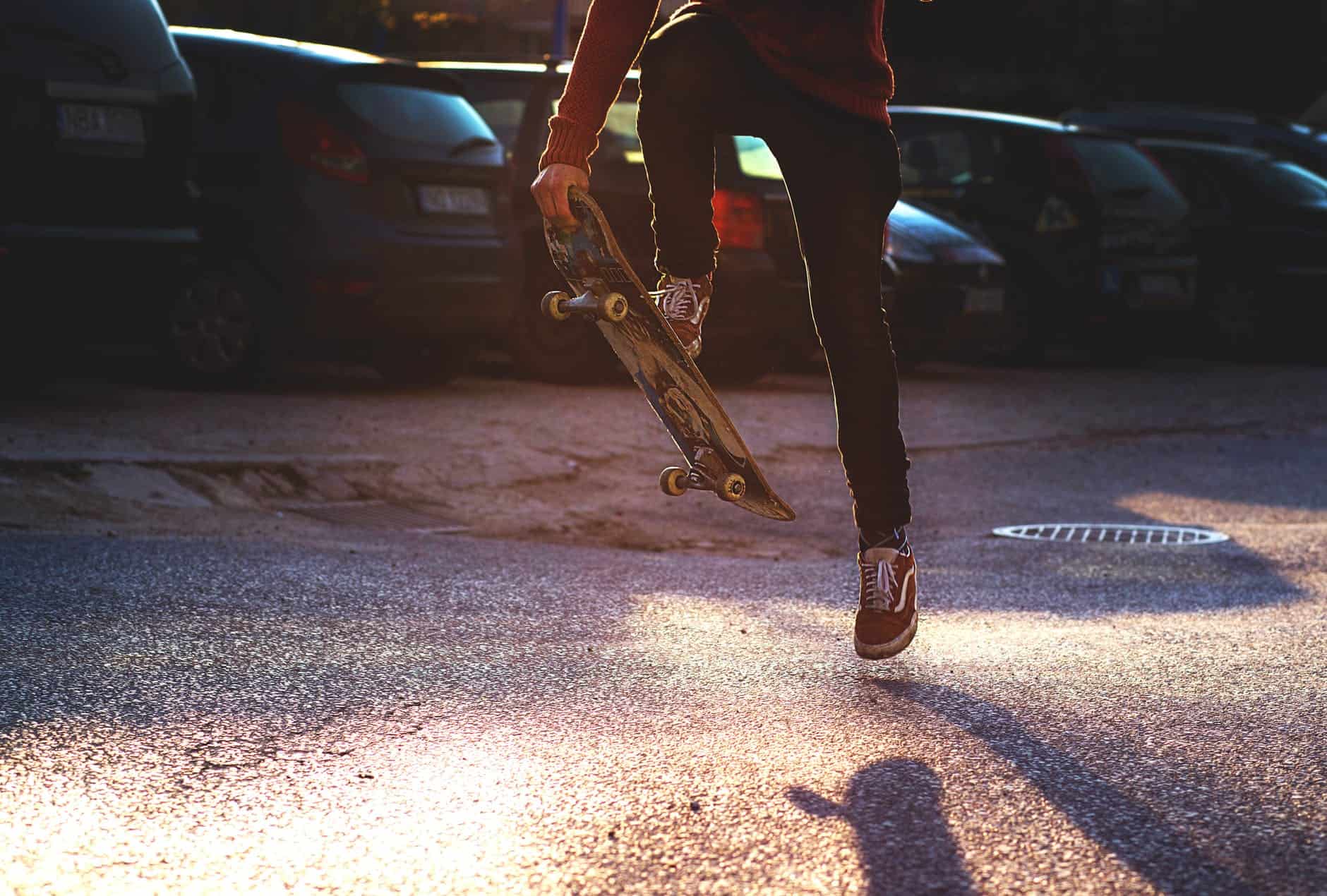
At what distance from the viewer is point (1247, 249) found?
594 inches

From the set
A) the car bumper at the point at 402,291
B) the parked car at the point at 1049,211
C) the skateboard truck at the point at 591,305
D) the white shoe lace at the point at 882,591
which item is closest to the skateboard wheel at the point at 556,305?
the skateboard truck at the point at 591,305

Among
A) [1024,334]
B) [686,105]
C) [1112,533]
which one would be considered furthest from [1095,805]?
[1024,334]

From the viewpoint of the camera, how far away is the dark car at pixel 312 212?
9062mm

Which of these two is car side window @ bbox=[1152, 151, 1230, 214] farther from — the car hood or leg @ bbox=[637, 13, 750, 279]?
leg @ bbox=[637, 13, 750, 279]

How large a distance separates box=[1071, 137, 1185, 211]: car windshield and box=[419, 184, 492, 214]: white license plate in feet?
17.3

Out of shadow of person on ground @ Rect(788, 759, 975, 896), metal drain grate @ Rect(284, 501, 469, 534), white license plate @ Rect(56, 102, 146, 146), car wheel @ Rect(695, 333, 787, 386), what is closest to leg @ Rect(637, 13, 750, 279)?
shadow of person on ground @ Rect(788, 759, 975, 896)

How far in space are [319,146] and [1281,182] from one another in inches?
358

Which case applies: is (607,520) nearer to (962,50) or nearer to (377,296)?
(377,296)

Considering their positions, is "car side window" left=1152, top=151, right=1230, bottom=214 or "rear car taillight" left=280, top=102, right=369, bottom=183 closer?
"rear car taillight" left=280, top=102, right=369, bottom=183

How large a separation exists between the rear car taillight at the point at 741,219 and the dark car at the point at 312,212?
5.07ft

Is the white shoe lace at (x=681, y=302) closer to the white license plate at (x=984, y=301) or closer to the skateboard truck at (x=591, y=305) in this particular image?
the skateboard truck at (x=591, y=305)

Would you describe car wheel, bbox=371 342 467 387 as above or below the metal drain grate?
below

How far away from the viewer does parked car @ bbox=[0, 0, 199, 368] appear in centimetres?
752

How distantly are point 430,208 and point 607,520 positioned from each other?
320 cm
